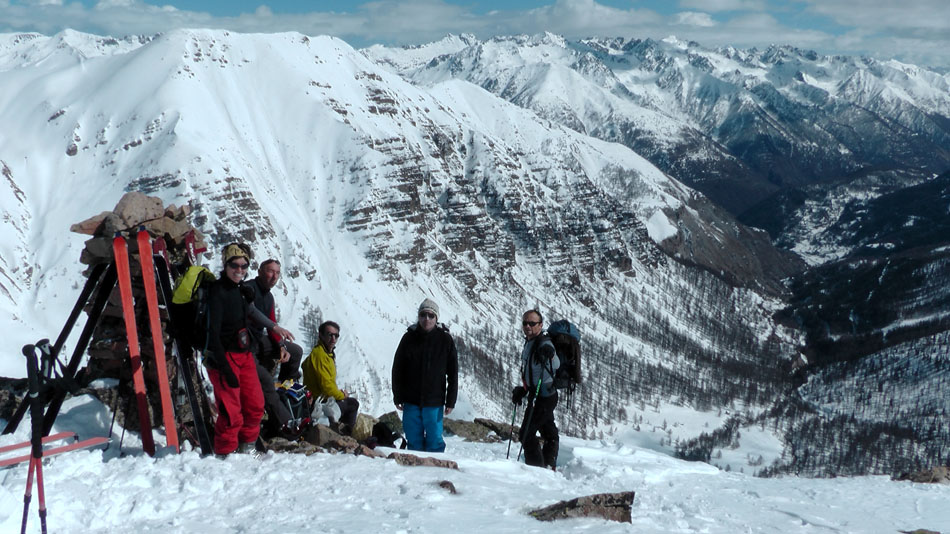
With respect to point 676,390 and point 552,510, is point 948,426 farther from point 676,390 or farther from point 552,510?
point 552,510

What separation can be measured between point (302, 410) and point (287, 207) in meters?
188

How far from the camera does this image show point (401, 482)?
11.1 m

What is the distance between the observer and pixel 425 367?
1422cm

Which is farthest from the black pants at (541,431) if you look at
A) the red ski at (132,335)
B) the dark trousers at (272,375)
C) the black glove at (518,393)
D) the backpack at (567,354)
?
the red ski at (132,335)

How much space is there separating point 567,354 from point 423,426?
3.60 meters

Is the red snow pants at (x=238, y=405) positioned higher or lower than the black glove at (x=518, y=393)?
lower

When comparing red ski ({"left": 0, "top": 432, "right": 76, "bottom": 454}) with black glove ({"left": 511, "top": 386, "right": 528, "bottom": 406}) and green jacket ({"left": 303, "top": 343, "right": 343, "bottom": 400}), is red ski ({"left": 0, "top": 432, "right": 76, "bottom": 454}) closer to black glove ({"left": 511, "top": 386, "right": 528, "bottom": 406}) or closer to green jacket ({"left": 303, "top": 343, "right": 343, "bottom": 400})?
green jacket ({"left": 303, "top": 343, "right": 343, "bottom": 400})

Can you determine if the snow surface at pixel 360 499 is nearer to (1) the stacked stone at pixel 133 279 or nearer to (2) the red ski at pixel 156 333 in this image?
(2) the red ski at pixel 156 333

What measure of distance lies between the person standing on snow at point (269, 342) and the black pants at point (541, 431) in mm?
4937

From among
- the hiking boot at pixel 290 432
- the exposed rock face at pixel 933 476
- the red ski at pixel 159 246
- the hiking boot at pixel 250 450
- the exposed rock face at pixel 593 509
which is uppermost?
the red ski at pixel 159 246

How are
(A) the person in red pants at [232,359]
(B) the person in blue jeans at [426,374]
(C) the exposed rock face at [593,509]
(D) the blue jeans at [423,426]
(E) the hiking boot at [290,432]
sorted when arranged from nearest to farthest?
(C) the exposed rock face at [593,509] < (A) the person in red pants at [232,359] < (E) the hiking boot at [290,432] < (B) the person in blue jeans at [426,374] < (D) the blue jeans at [423,426]

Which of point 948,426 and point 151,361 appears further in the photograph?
point 948,426

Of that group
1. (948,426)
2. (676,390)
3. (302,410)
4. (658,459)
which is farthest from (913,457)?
(302,410)

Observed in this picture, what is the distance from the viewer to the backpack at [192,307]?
11.0 m
